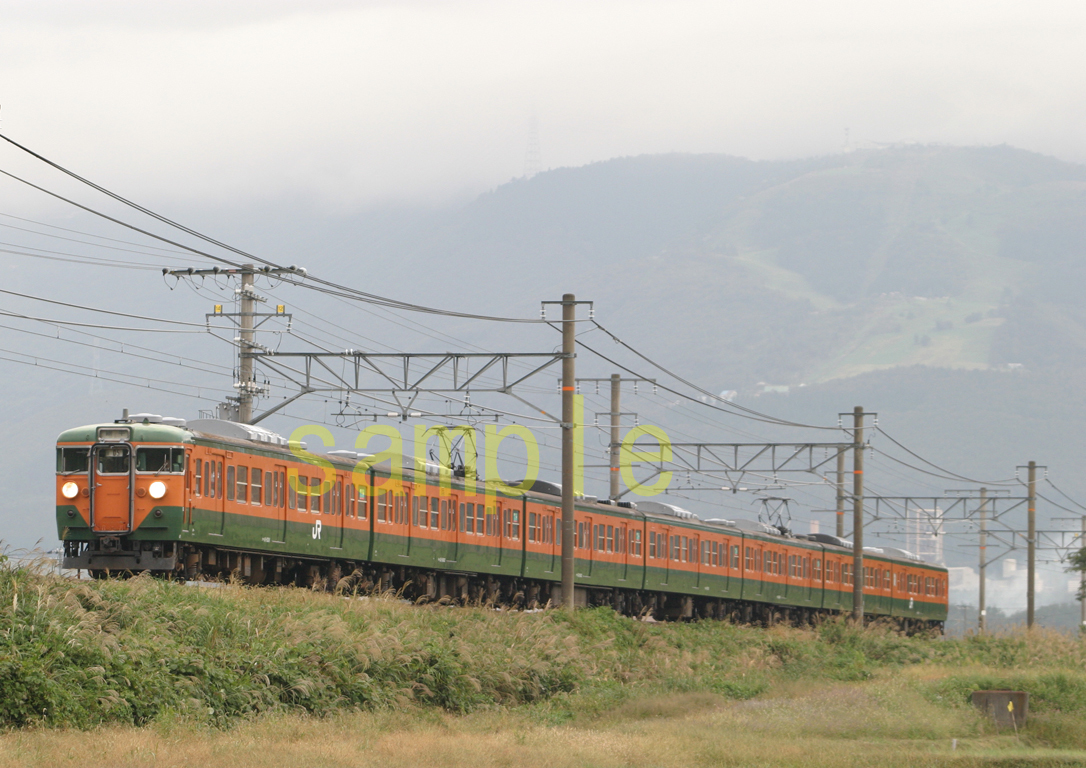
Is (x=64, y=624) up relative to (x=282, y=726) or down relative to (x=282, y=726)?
up

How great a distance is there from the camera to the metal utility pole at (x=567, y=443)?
107 ft

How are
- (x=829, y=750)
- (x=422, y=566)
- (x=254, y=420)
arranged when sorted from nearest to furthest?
1. (x=829, y=750)
2. (x=422, y=566)
3. (x=254, y=420)

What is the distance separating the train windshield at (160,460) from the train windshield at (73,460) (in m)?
1.16

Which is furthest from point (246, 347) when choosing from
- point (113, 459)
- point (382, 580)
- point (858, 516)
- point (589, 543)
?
point (858, 516)

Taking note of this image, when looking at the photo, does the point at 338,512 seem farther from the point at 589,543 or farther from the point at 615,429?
the point at 615,429

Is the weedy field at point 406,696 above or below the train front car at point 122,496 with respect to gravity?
below

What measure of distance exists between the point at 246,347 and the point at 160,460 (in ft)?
40.1

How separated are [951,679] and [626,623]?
29.7 ft

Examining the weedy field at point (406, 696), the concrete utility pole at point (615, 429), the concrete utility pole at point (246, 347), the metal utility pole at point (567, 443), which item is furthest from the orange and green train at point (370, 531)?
the concrete utility pole at point (246, 347)

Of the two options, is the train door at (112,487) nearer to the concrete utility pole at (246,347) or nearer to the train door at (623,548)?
the concrete utility pole at (246,347)

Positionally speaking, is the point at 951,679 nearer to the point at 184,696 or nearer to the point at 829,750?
the point at 829,750

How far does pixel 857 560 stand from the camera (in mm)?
49188

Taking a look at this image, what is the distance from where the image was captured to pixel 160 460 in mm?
27406

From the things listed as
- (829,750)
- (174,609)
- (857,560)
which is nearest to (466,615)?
(174,609)
